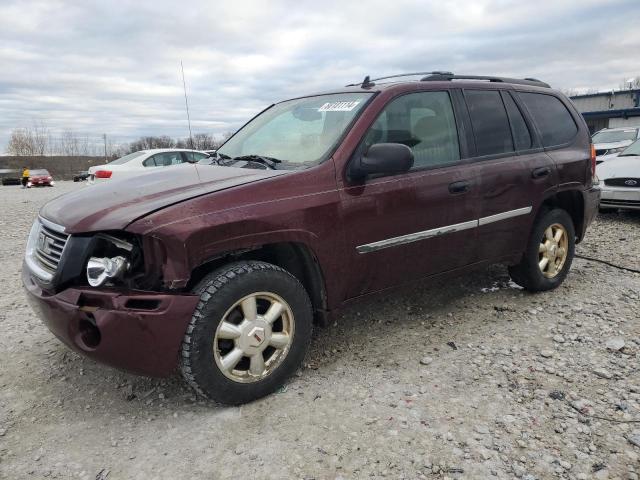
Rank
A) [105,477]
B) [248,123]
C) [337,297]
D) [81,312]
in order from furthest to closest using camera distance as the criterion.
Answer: [248,123]
[337,297]
[81,312]
[105,477]

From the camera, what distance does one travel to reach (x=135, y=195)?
2672 mm

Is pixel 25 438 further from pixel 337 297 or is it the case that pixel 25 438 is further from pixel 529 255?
pixel 529 255

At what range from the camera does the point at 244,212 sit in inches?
101

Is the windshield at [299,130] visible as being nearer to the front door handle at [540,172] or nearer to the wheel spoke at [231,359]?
the wheel spoke at [231,359]

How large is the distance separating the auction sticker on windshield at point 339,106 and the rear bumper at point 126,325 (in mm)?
1648

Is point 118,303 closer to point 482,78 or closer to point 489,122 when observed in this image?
point 489,122

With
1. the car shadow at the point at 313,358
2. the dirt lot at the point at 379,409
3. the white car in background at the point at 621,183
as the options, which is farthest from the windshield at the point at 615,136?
the dirt lot at the point at 379,409

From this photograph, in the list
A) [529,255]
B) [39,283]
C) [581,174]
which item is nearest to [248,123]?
[39,283]

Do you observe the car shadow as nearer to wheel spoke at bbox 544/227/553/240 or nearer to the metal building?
wheel spoke at bbox 544/227/553/240

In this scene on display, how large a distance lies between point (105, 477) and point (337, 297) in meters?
1.52

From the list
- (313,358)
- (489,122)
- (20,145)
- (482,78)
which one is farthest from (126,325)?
(20,145)

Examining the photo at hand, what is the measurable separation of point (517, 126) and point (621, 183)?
4.84 m

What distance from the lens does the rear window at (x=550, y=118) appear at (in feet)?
13.6

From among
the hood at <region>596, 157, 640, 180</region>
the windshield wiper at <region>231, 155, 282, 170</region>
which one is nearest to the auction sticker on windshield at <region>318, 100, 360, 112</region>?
the windshield wiper at <region>231, 155, 282, 170</region>
